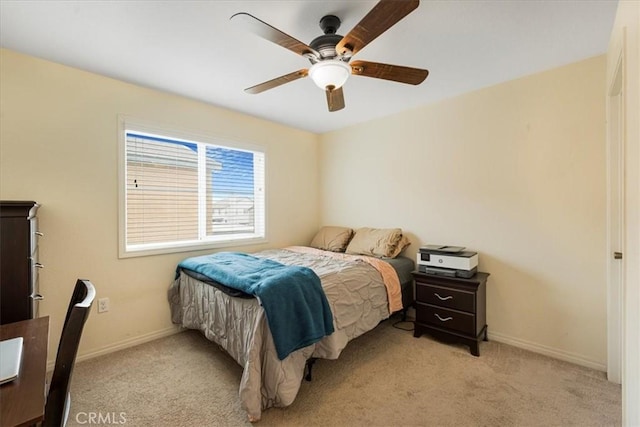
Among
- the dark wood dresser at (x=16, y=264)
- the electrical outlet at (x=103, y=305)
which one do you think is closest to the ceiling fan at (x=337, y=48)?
the dark wood dresser at (x=16, y=264)

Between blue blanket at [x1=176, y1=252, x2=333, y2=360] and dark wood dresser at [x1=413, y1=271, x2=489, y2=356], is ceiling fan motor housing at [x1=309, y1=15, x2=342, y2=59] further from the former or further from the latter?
dark wood dresser at [x1=413, y1=271, x2=489, y2=356]

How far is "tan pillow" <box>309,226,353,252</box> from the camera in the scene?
355 centimetres

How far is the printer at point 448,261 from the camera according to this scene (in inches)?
96.9

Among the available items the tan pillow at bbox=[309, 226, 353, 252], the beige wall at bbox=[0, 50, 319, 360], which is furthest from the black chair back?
the tan pillow at bbox=[309, 226, 353, 252]

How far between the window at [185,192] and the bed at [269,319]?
1.58ft

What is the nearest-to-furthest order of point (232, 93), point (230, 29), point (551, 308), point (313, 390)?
point (230, 29), point (313, 390), point (551, 308), point (232, 93)

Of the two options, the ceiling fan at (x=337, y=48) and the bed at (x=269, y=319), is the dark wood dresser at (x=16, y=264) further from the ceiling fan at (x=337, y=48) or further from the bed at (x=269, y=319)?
the ceiling fan at (x=337, y=48)

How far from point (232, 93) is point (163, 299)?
2121 millimetres

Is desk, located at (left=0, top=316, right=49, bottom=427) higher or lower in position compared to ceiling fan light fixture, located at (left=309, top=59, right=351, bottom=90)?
lower

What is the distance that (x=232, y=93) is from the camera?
274 centimetres

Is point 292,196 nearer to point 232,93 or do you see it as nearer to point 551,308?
point 232,93

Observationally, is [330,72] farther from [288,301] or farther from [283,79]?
[288,301]

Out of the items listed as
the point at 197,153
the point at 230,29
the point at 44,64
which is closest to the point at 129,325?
the point at 197,153

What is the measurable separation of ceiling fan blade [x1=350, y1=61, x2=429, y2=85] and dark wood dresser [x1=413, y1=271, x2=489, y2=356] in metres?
1.70
